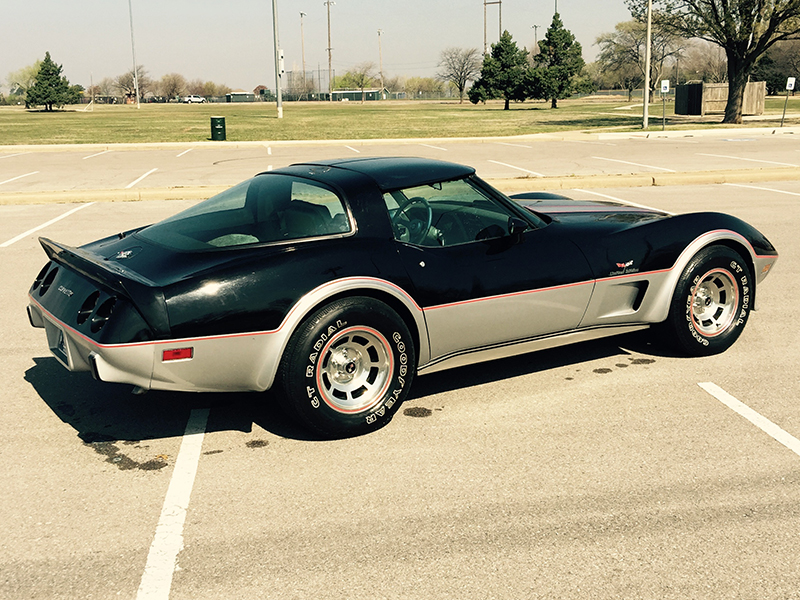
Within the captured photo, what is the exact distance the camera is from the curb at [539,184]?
45.0 ft

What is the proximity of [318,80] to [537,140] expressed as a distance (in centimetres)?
13918

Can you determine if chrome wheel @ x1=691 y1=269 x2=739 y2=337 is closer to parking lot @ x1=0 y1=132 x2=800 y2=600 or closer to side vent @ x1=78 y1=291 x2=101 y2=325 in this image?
parking lot @ x1=0 y1=132 x2=800 y2=600

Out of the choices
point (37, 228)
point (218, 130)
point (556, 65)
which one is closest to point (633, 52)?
point (556, 65)

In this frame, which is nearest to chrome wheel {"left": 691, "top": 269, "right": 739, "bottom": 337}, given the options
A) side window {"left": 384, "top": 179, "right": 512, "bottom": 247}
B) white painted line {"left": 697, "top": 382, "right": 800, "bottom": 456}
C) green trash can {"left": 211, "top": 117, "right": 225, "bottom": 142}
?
white painted line {"left": 697, "top": 382, "right": 800, "bottom": 456}

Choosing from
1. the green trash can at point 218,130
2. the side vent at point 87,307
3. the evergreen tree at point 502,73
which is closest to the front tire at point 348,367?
the side vent at point 87,307

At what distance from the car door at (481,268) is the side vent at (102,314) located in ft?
4.89

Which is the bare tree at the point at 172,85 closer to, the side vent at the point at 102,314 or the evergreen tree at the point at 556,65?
the evergreen tree at the point at 556,65

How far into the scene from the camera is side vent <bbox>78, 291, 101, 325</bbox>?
3900 mm

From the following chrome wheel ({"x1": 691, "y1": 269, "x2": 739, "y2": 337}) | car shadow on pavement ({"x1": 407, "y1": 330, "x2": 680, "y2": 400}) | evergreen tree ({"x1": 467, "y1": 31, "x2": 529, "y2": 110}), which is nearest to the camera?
car shadow on pavement ({"x1": 407, "y1": 330, "x2": 680, "y2": 400})

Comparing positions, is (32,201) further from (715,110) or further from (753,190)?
(715,110)

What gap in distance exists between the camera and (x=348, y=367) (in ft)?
13.5

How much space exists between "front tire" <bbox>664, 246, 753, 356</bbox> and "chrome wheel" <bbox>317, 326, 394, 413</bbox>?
2.11m

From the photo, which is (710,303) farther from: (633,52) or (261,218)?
(633,52)

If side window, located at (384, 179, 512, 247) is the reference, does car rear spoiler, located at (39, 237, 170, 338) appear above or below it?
below
